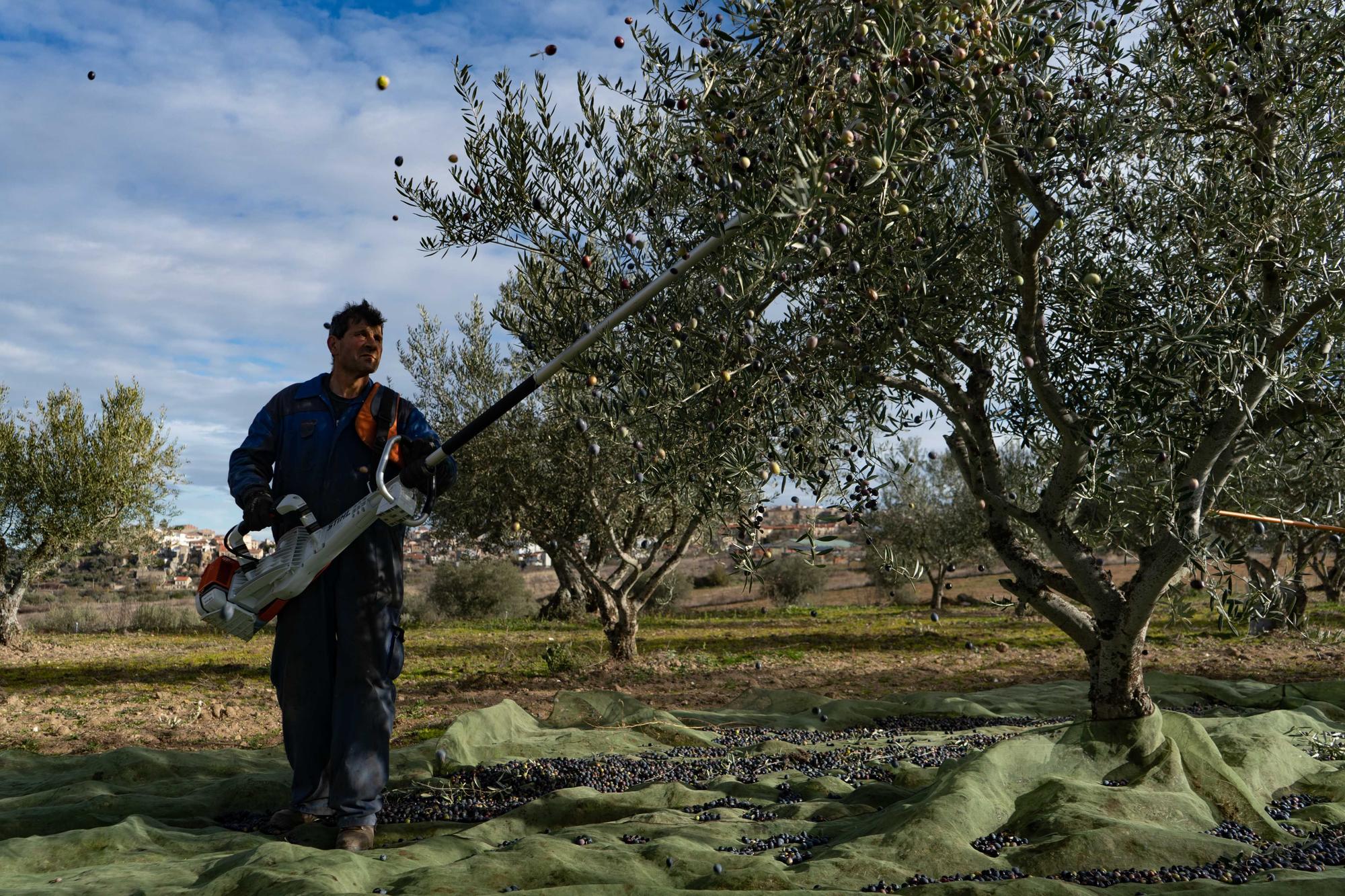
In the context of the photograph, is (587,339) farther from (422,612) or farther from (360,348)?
(422,612)

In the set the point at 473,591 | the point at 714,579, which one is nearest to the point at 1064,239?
the point at 473,591

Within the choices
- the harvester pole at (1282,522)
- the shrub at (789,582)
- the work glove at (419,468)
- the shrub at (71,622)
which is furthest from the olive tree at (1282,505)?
the shrub at (71,622)

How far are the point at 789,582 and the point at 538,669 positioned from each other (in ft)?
74.6

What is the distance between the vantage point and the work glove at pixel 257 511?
5379 mm

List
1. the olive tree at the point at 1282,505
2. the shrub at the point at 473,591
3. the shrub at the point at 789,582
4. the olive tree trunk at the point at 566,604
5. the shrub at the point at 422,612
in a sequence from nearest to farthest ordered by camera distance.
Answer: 1. the olive tree at the point at 1282,505
2. the olive tree trunk at the point at 566,604
3. the shrub at the point at 422,612
4. the shrub at the point at 473,591
5. the shrub at the point at 789,582

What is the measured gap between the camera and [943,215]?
5887 mm

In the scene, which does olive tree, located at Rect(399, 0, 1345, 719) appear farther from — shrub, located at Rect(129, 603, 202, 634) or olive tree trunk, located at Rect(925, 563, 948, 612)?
shrub, located at Rect(129, 603, 202, 634)

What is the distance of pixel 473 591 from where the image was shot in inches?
1369

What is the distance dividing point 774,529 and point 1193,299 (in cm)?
288

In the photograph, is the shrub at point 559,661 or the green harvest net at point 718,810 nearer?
the green harvest net at point 718,810

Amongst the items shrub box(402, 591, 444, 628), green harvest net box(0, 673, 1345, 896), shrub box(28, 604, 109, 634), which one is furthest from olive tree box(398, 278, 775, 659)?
shrub box(28, 604, 109, 634)

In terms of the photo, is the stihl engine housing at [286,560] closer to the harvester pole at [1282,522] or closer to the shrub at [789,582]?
the harvester pole at [1282,522]

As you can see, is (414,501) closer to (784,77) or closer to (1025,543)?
(784,77)

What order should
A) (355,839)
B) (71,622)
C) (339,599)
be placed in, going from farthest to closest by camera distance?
1. (71,622)
2. (339,599)
3. (355,839)
